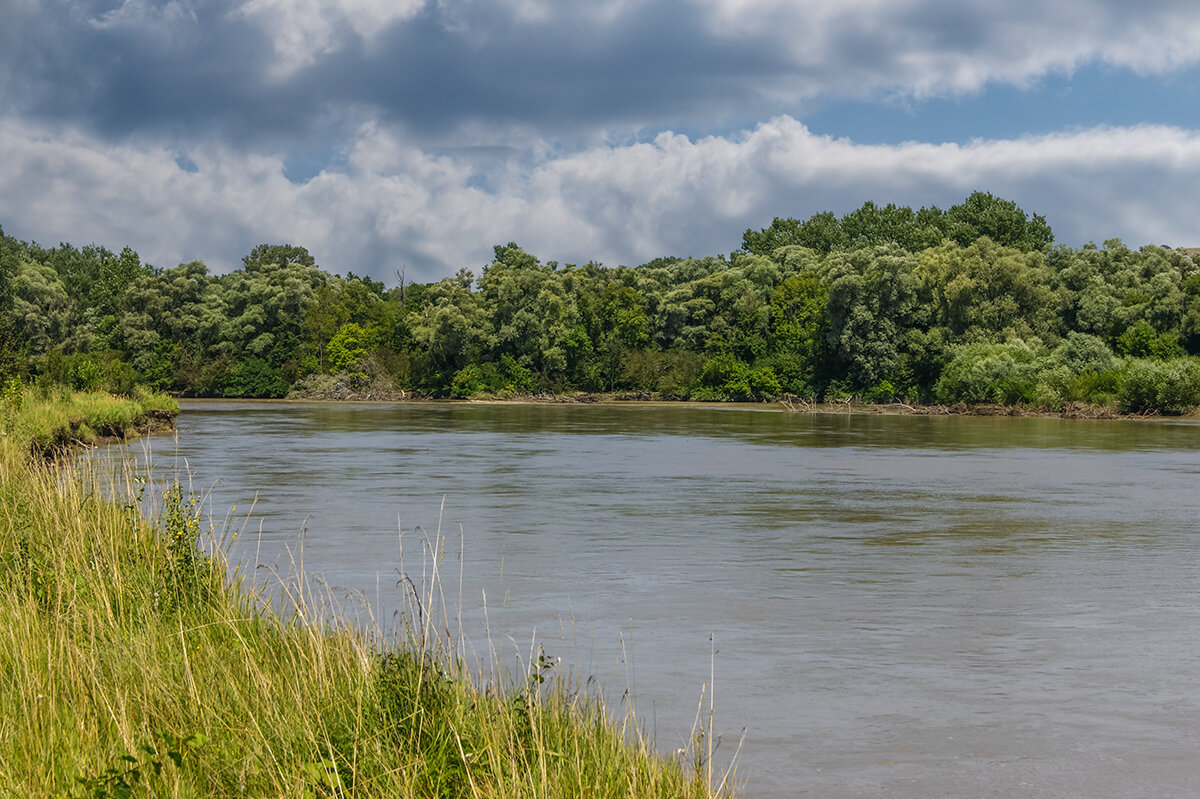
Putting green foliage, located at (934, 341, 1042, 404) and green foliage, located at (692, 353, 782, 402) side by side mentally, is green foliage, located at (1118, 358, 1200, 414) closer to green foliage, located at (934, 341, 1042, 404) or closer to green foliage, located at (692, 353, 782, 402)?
green foliage, located at (934, 341, 1042, 404)

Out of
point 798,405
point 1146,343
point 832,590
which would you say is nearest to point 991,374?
point 1146,343

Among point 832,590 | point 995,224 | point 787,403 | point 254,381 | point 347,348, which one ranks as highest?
point 995,224

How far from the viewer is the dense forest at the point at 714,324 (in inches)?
3219

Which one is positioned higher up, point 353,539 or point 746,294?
point 746,294

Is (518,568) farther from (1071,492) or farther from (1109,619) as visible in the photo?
(1071,492)

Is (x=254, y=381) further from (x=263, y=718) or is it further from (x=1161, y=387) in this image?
(x=263, y=718)

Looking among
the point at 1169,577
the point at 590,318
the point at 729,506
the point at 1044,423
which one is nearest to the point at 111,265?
the point at 590,318

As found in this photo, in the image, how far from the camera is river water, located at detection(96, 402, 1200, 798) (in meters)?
8.18

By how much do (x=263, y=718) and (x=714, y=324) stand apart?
100 m

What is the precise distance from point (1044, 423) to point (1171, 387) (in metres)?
10.4

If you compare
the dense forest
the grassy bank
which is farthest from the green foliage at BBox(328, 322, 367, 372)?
the grassy bank

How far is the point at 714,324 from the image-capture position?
348 feet

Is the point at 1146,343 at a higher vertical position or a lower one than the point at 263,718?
higher

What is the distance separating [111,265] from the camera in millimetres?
147250
